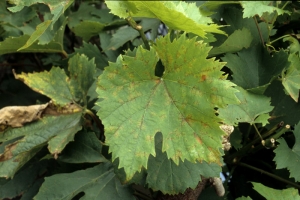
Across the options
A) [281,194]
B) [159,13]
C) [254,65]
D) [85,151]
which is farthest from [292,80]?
[85,151]

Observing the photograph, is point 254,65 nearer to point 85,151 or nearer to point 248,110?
point 248,110

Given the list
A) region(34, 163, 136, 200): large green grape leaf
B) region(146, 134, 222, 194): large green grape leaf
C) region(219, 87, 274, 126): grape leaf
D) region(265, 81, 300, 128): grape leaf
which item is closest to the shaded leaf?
region(34, 163, 136, 200): large green grape leaf

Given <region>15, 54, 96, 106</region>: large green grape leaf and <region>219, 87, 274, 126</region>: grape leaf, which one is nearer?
<region>219, 87, 274, 126</region>: grape leaf

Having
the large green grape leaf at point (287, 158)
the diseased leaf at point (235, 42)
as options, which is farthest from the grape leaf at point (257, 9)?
the large green grape leaf at point (287, 158)

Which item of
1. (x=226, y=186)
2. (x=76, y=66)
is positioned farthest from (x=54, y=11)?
(x=226, y=186)

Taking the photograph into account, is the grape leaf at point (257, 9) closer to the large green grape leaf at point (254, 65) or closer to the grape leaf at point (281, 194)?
the large green grape leaf at point (254, 65)

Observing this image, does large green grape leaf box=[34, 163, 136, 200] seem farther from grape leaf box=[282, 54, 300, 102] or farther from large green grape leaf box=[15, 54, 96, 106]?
grape leaf box=[282, 54, 300, 102]

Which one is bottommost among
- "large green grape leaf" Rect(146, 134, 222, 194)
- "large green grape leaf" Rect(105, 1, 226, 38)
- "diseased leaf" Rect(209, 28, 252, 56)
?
"large green grape leaf" Rect(146, 134, 222, 194)
